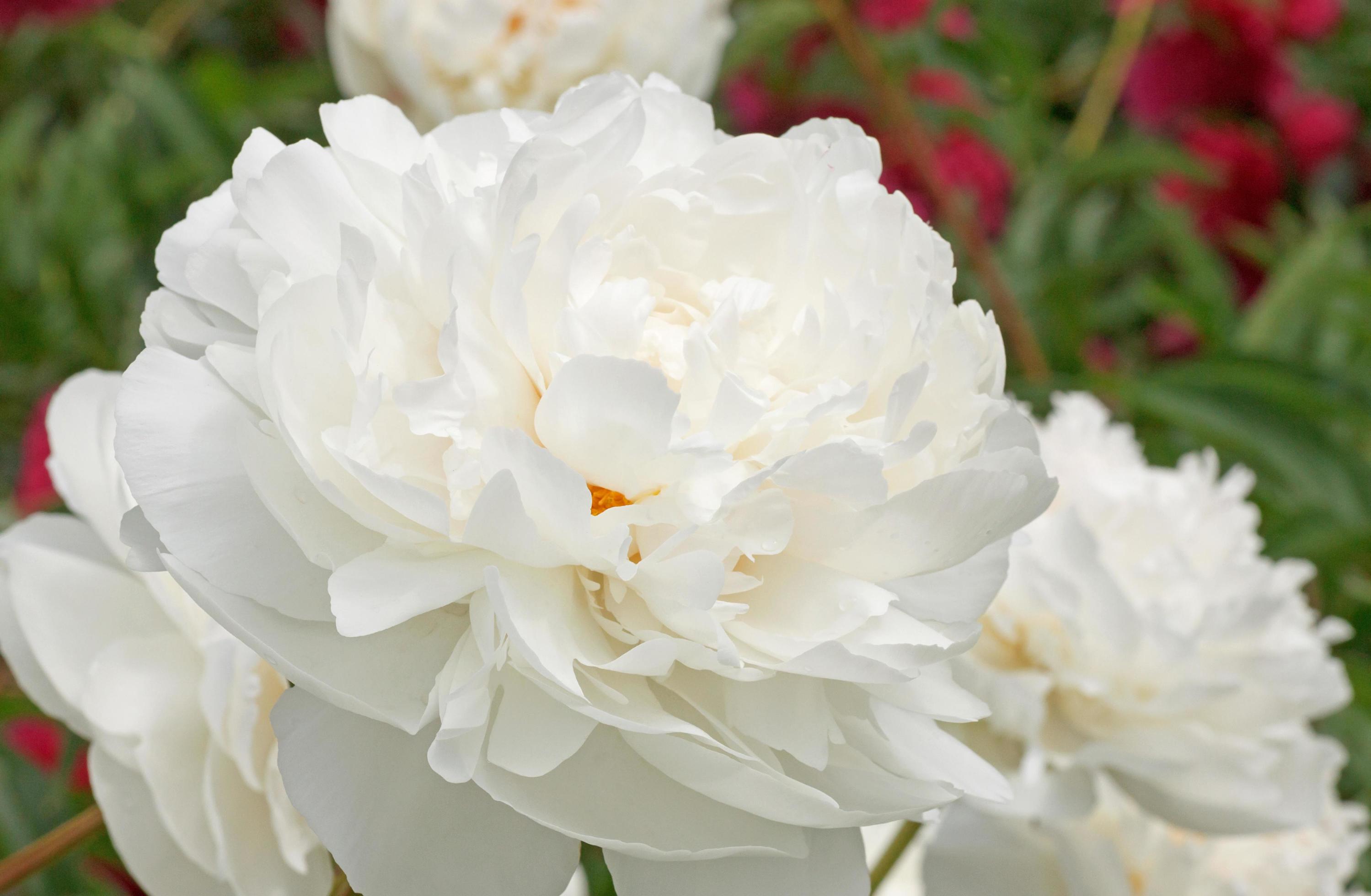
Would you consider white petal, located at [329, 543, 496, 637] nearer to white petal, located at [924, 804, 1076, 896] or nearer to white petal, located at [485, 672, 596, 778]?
white petal, located at [485, 672, 596, 778]

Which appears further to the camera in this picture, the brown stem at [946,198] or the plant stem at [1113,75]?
the plant stem at [1113,75]

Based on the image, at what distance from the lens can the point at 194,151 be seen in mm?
784

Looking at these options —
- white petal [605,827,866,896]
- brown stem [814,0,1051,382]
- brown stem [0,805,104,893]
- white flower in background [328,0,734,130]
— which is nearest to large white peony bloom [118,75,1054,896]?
white petal [605,827,866,896]

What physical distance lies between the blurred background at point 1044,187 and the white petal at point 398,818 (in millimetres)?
360

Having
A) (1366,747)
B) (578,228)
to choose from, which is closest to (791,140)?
(578,228)

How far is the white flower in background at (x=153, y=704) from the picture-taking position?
0.28 m

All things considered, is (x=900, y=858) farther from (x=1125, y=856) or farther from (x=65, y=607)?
(x=65, y=607)

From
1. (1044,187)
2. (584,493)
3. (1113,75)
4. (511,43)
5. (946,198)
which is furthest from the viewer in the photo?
(1113,75)

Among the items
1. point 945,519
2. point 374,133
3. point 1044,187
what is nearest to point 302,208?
point 374,133

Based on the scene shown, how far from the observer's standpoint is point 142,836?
287 millimetres

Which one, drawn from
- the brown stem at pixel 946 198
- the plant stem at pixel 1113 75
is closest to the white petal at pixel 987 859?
the brown stem at pixel 946 198

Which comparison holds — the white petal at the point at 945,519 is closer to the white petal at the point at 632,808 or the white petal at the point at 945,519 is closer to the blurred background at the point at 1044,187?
the white petal at the point at 632,808

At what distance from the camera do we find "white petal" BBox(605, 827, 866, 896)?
0.24 m

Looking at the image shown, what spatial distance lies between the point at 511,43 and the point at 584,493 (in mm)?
386
